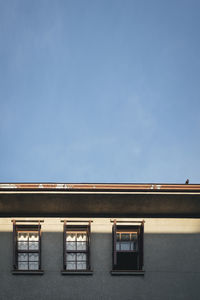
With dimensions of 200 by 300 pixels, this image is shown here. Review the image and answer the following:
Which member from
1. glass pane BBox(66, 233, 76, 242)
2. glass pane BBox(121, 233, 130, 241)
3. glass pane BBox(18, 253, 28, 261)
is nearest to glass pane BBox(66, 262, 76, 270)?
glass pane BBox(66, 233, 76, 242)

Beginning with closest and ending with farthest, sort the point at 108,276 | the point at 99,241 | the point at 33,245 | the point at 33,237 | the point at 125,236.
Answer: the point at 108,276
the point at 99,241
the point at 33,245
the point at 33,237
the point at 125,236

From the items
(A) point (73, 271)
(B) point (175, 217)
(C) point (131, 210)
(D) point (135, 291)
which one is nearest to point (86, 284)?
(A) point (73, 271)

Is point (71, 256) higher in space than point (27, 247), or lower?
lower

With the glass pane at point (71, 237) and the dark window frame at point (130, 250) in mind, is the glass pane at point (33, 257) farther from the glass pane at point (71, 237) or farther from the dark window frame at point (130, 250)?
the dark window frame at point (130, 250)

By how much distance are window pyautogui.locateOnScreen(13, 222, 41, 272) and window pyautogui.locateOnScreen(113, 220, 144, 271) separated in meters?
2.93

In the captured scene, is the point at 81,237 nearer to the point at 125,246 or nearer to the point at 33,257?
the point at 125,246

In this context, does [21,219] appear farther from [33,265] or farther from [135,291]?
[135,291]

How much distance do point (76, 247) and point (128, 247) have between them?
2006 millimetres

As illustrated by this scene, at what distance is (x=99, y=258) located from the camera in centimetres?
1436

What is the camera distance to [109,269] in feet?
46.6

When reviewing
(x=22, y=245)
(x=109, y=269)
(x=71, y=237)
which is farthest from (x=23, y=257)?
(x=109, y=269)

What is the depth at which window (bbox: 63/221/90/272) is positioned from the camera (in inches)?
568

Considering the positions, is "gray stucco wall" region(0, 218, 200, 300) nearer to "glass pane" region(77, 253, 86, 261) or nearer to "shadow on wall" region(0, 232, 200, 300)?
"shadow on wall" region(0, 232, 200, 300)

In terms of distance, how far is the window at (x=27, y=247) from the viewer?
14391mm
